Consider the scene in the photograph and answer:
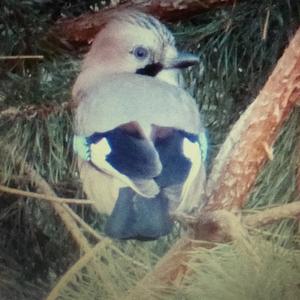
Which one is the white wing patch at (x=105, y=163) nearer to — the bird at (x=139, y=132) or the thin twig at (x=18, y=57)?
the bird at (x=139, y=132)

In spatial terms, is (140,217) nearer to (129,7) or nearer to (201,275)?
(201,275)

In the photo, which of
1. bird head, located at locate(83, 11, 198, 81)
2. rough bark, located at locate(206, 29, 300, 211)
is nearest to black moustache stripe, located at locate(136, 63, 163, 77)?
bird head, located at locate(83, 11, 198, 81)

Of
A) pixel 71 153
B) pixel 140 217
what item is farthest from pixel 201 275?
pixel 71 153

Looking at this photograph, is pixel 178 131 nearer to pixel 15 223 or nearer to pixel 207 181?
pixel 207 181

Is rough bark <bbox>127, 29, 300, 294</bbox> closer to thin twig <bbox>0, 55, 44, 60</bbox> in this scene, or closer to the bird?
the bird

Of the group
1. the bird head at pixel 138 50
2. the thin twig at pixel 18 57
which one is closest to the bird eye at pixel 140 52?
the bird head at pixel 138 50


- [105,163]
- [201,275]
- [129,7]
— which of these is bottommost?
[201,275]
